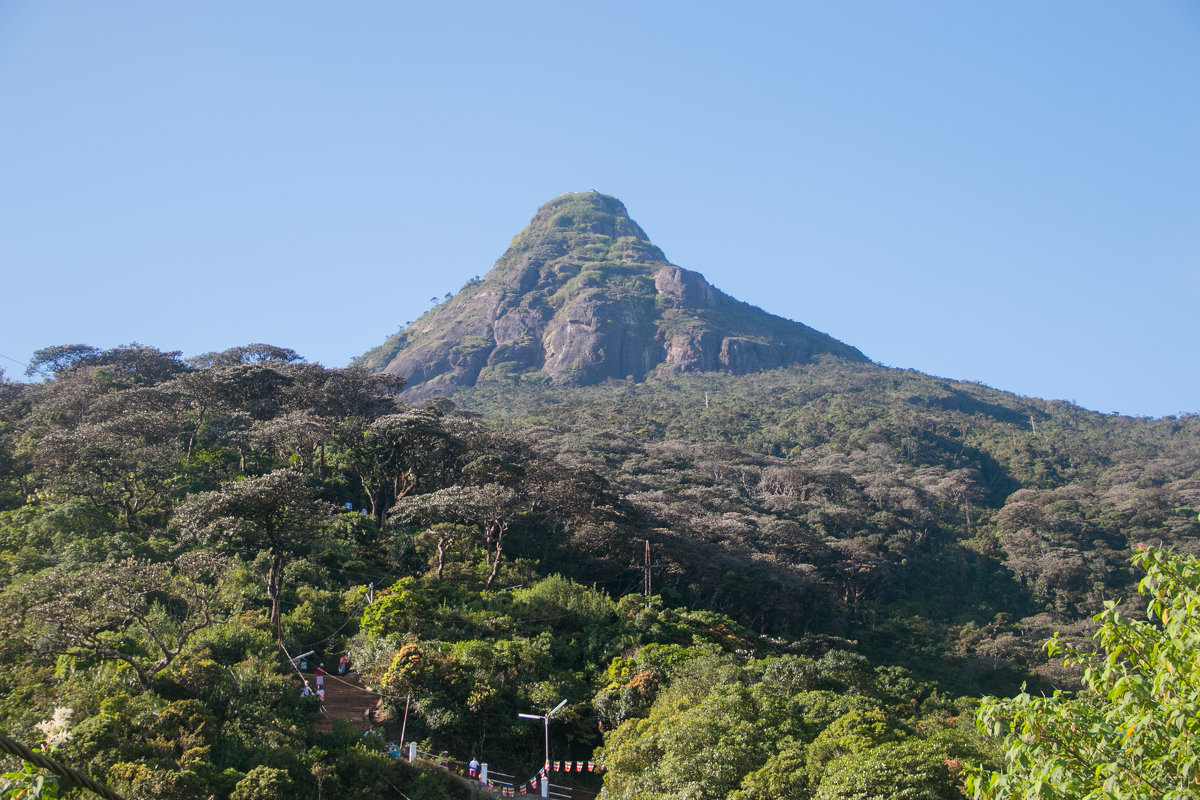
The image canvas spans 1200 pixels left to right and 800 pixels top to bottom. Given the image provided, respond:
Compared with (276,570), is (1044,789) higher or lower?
higher

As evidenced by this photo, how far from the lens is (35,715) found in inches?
602

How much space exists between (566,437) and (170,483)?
30346 millimetres

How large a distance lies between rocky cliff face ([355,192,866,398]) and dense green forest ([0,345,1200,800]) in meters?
45.3

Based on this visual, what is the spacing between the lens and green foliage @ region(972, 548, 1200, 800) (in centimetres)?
680

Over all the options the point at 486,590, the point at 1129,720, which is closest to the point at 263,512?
the point at 486,590

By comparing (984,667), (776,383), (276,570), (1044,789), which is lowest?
(984,667)

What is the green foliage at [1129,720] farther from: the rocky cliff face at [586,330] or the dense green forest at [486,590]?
the rocky cliff face at [586,330]

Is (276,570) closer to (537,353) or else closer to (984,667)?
(984,667)

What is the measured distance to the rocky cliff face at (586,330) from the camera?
109000 millimetres

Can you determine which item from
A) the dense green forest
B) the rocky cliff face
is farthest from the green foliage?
the rocky cliff face

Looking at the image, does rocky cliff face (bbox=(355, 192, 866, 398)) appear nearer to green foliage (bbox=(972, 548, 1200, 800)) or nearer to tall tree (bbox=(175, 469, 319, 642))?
tall tree (bbox=(175, 469, 319, 642))

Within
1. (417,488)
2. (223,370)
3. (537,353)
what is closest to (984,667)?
(417,488)

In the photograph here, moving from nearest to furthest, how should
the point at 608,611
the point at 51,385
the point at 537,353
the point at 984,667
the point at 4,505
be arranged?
the point at 608,611
the point at 4,505
the point at 984,667
the point at 51,385
the point at 537,353

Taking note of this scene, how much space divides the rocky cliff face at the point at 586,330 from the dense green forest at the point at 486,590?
45.3m
